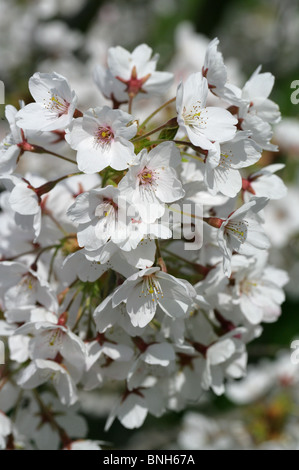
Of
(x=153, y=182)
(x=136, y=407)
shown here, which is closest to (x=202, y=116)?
(x=153, y=182)

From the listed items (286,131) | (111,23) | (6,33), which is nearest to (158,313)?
(286,131)

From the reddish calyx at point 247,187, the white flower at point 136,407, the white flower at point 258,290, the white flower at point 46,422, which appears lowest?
the white flower at point 46,422

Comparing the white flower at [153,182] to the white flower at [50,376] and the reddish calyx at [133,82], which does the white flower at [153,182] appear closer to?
the reddish calyx at [133,82]

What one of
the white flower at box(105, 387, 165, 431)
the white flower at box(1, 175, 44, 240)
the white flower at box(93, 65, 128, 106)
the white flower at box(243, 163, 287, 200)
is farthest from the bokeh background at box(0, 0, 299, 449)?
the white flower at box(105, 387, 165, 431)

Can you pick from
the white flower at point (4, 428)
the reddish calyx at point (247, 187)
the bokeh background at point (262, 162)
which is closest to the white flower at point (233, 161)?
the reddish calyx at point (247, 187)

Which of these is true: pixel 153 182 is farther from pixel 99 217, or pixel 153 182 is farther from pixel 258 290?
pixel 258 290

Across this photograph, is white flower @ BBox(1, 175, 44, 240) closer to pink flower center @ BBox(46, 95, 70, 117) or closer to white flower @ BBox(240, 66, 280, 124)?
pink flower center @ BBox(46, 95, 70, 117)
